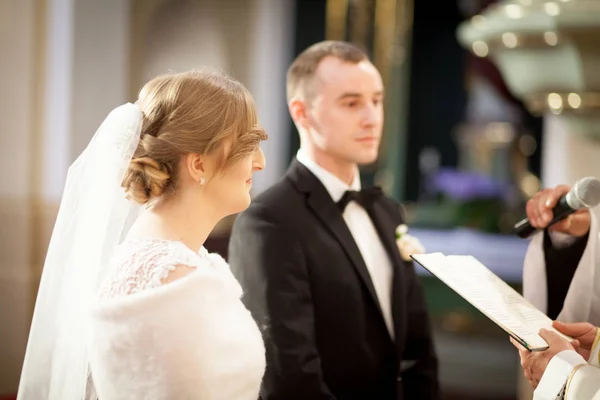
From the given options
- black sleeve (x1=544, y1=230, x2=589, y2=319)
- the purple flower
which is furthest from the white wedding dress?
the purple flower

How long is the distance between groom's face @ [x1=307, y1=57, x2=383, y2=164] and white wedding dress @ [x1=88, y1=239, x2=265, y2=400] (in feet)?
3.14

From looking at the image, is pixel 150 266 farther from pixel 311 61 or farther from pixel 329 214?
pixel 311 61

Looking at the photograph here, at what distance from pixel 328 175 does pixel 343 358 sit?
0.61m

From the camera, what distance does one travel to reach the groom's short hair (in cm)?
264

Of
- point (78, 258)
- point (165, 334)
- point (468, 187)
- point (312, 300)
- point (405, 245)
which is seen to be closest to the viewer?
point (165, 334)

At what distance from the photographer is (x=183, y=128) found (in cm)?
182

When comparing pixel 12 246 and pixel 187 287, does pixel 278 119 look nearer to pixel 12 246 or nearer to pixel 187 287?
pixel 12 246

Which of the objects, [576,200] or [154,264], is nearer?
[154,264]

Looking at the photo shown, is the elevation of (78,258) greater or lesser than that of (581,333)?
greater

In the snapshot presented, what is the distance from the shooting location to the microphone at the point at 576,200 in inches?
83.5

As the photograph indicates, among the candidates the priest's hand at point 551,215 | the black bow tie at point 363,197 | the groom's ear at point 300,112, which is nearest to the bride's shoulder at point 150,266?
the black bow tie at point 363,197

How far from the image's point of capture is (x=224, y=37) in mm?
7594

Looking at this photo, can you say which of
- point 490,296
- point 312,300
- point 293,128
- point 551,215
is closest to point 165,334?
point 312,300

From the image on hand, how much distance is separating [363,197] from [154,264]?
3.59ft
